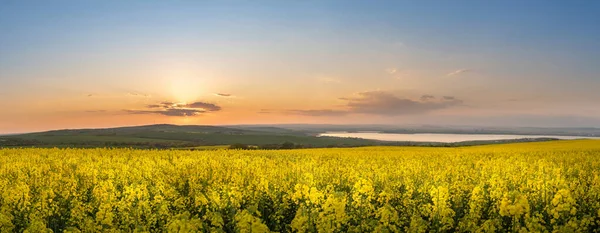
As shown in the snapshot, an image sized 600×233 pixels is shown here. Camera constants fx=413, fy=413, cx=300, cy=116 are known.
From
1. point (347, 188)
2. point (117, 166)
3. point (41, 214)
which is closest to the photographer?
point (41, 214)

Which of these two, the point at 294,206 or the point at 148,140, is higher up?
the point at 294,206

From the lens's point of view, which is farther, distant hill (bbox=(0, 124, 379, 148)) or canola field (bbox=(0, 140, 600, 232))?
distant hill (bbox=(0, 124, 379, 148))

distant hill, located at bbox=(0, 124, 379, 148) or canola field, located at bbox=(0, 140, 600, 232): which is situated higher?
canola field, located at bbox=(0, 140, 600, 232)

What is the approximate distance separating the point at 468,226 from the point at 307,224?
3.44 metres

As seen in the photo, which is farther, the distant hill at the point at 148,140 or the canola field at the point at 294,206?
the distant hill at the point at 148,140

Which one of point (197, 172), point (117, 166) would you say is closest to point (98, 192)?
point (197, 172)

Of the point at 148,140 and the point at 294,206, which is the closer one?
the point at 294,206

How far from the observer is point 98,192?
11500 mm

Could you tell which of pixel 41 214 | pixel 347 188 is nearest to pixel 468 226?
pixel 347 188

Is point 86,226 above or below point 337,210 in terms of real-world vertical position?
below

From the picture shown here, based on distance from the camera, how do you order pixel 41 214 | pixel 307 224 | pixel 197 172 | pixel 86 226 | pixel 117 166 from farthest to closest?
1. pixel 117 166
2. pixel 197 172
3. pixel 41 214
4. pixel 86 226
5. pixel 307 224

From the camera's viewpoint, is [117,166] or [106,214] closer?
[106,214]

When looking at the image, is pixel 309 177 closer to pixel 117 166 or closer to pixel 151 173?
pixel 151 173

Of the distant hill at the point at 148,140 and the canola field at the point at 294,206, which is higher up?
the canola field at the point at 294,206
